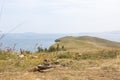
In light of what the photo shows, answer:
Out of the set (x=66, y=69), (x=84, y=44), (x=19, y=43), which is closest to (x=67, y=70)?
(x=66, y=69)

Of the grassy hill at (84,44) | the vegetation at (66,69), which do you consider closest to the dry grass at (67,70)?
the vegetation at (66,69)

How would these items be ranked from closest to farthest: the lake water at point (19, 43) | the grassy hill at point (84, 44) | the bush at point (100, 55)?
the lake water at point (19, 43) → the bush at point (100, 55) → the grassy hill at point (84, 44)

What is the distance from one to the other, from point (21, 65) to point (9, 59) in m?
1.22

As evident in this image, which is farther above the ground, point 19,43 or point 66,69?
point 19,43

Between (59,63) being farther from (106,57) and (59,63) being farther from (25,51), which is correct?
(25,51)

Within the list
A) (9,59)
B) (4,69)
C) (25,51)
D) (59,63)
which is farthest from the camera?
(25,51)

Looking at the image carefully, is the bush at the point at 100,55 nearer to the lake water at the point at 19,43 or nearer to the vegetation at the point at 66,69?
the vegetation at the point at 66,69

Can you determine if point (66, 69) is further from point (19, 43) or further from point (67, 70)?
point (19, 43)

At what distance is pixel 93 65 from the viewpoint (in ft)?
32.0

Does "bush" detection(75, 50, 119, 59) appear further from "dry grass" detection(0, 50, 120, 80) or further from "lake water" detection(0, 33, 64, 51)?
"lake water" detection(0, 33, 64, 51)

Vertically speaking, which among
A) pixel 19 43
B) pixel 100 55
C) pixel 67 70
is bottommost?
pixel 67 70

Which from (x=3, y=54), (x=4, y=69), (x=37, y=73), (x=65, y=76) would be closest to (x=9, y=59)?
(x=3, y=54)

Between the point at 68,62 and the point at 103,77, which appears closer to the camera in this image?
the point at 103,77

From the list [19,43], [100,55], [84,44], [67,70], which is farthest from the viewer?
[84,44]
